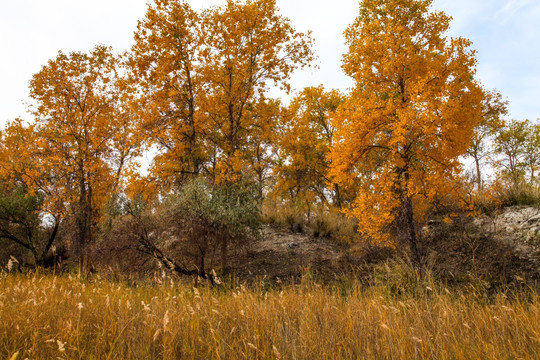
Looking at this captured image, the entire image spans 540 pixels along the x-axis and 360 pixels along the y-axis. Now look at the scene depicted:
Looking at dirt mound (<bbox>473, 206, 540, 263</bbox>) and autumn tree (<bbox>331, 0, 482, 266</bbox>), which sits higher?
autumn tree (<bbox>331, 0, 482, 266</bbox>)

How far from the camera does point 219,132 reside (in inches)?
570

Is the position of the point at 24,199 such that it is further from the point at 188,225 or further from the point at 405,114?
the point at 405,114

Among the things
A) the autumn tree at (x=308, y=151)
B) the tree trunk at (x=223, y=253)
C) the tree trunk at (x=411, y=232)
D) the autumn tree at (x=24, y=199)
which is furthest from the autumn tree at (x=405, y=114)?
the autumn tree at (x=24, y=199)

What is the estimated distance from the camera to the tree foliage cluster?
8180 mm

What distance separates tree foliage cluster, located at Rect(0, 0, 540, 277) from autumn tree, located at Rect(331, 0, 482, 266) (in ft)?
0.13

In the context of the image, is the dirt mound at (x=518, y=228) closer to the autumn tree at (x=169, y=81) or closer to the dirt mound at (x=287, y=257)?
the dirt mound at (x=287, y=257)

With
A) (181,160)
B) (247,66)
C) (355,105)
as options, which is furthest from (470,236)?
(181,160)

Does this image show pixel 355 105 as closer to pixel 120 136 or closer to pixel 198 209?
pixel 198 209

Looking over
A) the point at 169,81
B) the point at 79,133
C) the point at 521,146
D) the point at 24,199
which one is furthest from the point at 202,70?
the point at 521,146

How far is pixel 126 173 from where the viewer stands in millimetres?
10594

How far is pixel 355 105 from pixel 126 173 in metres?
7.71

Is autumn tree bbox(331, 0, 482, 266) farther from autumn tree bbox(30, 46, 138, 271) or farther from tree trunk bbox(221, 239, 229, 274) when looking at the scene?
autumn tree bbox(30, 46, 138, 271)

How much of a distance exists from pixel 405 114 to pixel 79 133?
40.3ft

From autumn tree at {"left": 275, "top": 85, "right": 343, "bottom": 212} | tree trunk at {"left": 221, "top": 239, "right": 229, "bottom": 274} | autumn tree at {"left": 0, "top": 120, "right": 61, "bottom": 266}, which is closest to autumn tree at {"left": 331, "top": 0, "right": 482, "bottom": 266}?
Answer: tree trunk at {"left": 221, "top": 239, "right": 229, "bottom": 274}
